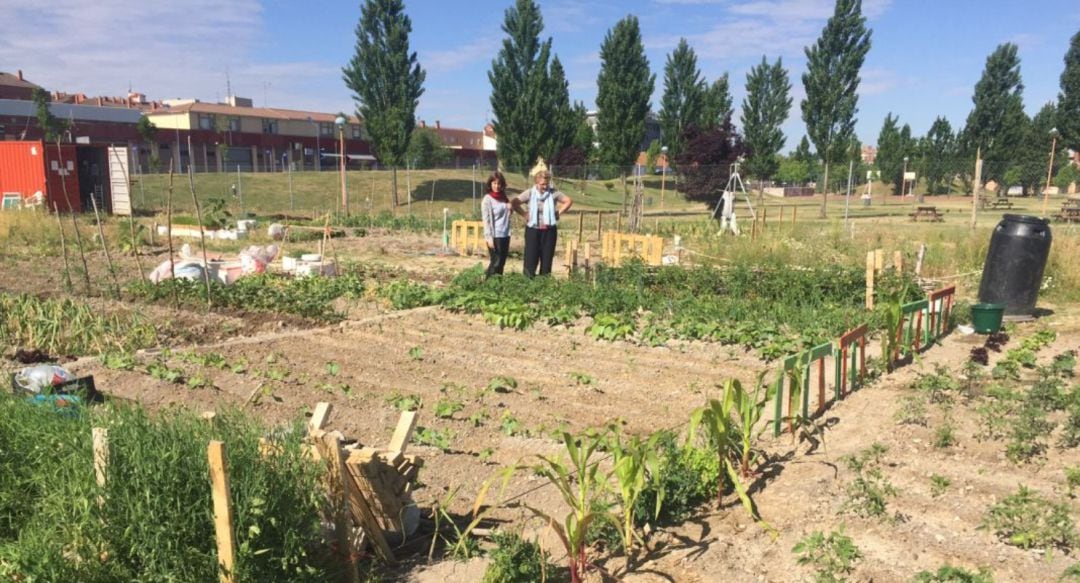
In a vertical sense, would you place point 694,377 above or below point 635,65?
below

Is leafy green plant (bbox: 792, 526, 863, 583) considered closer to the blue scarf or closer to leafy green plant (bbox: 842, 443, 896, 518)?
leafy green plant (bbox: 842, 443, 896, 518)

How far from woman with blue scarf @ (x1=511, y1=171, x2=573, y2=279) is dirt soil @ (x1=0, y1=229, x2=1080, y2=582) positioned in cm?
162

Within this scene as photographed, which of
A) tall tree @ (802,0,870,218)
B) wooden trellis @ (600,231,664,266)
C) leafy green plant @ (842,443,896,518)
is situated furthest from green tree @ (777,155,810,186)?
leafy green plant @ (842,443,896,518)

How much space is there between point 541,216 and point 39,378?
569 centimetres

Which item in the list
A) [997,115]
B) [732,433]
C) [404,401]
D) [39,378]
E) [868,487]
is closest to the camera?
[868,487]

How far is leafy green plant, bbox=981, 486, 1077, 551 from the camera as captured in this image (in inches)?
121

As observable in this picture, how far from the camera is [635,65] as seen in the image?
35.2m

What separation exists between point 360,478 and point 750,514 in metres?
→ 1.80

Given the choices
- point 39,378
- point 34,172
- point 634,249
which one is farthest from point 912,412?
point 34,172

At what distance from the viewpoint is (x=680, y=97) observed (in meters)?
41.2

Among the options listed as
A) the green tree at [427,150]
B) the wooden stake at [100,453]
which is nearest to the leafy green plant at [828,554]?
the wooden stake at [100,453]

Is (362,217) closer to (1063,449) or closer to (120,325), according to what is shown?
(120,325)

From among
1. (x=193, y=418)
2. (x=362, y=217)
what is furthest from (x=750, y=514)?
(x=362, y=217)

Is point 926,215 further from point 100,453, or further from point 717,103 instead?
point 100,453
